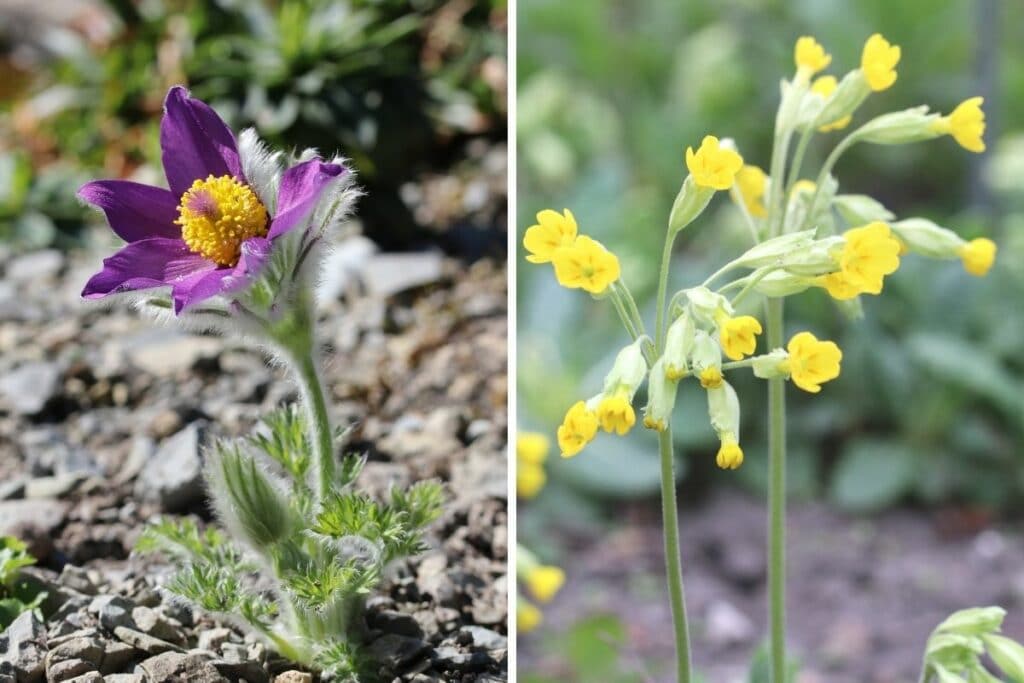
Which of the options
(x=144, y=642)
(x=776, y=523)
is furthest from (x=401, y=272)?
(x=776, y=523)

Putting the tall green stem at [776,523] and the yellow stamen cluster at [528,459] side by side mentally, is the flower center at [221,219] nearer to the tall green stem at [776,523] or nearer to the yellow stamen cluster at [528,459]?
the tall green stem at [776,523]

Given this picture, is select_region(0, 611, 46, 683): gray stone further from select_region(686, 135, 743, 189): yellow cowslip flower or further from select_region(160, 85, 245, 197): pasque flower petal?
select_region(686, 135, 743, 189): yellow cowslip flower

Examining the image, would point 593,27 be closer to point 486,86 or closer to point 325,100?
point 486,86

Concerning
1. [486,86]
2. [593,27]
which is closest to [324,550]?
[486,86]

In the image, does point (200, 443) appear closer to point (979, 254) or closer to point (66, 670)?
point (66, 670)

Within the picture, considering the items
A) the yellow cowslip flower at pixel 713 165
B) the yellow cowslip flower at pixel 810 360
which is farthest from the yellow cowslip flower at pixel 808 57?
the yellow cowslip flower at pixel 810 360
